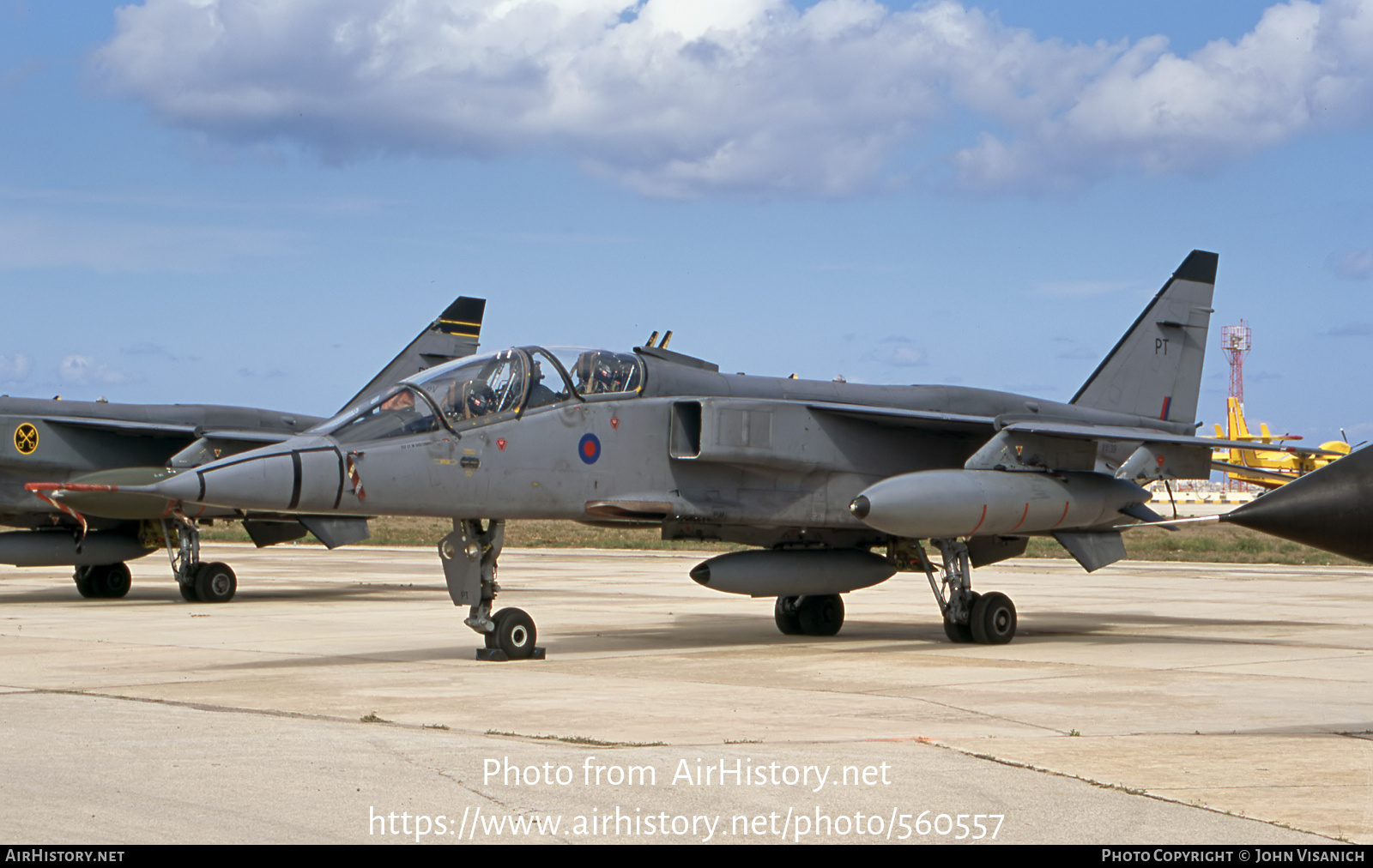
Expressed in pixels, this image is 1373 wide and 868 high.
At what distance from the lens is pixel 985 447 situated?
14320mm

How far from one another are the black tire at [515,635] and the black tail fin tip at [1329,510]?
8.25m

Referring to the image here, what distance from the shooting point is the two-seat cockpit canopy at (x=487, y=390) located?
11.9 m

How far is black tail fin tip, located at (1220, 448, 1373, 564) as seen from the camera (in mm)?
5223

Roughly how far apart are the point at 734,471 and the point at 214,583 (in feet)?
35.4

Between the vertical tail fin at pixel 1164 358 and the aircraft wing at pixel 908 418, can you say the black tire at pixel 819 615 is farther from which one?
the vertical tail fin at pixel 1164 358

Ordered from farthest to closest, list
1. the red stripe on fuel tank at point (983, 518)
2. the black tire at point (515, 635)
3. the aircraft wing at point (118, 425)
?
1. the aircraft wing at point (118, 425)
2. the red stripe on fuel tank at point (983, 518)
3. the black tire at point (515, 635)

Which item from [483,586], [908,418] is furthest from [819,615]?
[483,586]

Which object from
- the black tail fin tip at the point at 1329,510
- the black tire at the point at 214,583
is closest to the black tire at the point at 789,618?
the black tire at the point at 214,583

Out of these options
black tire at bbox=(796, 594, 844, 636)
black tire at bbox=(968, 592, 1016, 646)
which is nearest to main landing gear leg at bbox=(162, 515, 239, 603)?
black tire at bbox=(796, 594, 844, 636)

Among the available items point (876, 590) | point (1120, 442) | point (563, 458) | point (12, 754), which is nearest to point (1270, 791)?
point (12, 754)

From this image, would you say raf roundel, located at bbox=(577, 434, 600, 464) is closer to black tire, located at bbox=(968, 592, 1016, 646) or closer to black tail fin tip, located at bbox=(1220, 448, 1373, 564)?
black tire, located at bbox=(968, 592, 1016, 646)

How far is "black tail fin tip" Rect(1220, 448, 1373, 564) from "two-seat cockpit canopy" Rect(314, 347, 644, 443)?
7864mm

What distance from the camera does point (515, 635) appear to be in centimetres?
1272

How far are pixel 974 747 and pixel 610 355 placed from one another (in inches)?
260
